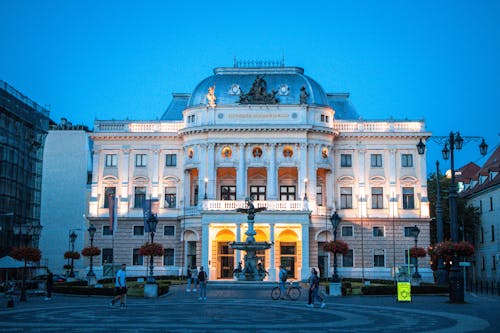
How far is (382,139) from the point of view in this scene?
251ft

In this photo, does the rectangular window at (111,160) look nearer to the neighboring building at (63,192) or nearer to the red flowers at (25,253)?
the neighboring building at (63,192)

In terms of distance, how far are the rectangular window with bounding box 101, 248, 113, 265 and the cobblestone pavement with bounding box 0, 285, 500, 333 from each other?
120ft

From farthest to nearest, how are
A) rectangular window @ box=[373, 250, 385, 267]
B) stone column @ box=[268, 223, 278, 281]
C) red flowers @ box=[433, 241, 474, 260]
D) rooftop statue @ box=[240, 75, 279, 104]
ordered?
rooftop statue @ box=[240, 75, 279, 104]
rectangular window @ box=[373, 250, 385, 267]
stone column @ box=[268, 223, 278, 281]
red flowers @ box=[433, 241, 474, 260]

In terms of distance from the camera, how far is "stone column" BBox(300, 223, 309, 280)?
226 ft

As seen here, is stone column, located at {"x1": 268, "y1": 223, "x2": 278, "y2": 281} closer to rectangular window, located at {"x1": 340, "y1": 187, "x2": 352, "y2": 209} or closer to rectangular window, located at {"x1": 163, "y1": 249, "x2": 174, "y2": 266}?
rectangular window, located at {"x1": 340, "y1": 187, "x2": 352, "y2": 209}

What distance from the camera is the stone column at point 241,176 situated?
73250mm

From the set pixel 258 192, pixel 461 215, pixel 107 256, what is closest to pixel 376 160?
pixel 461 215

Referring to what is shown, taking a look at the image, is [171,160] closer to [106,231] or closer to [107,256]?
[106,231]

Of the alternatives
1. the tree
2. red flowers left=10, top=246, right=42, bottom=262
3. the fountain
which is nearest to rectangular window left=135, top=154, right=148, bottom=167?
the fountain

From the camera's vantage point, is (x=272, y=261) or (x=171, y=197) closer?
(x=272, y=261)

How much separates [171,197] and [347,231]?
64.6ft

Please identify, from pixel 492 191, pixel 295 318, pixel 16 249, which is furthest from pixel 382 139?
pixel 295 318

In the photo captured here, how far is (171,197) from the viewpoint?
76.9 metres

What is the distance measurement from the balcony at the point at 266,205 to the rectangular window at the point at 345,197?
22.3 feet
